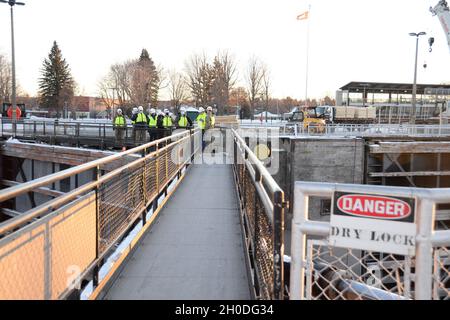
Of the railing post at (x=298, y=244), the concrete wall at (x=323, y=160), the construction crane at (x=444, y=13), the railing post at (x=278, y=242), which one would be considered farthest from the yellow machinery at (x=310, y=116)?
the railing post at (x=298, y=244)

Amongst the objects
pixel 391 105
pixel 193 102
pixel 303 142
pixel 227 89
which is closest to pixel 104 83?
pixel 193 102

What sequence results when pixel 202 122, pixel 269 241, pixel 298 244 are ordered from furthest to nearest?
pixel 202 122 → pixel 269 241 → pixel 298 244

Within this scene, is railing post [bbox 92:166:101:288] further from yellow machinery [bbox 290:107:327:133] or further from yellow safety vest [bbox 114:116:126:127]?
yellow machinery [bbox 290:107:327:133]

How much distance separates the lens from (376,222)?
2.08 metres

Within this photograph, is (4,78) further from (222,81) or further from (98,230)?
(98,230)

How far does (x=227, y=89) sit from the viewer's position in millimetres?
69938

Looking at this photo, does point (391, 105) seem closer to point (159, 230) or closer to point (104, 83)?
point (104, 83)

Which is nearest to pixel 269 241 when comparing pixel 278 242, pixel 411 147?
pixel 278 242

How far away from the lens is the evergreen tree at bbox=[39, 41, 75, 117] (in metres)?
79.0

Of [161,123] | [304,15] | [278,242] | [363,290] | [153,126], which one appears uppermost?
[304,15]

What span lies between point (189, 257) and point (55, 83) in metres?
81.1

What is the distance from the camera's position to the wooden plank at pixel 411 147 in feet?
86.9

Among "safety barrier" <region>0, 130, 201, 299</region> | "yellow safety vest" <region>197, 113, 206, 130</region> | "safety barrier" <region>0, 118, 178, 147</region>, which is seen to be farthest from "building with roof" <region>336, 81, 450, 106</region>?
"safety barrier" <region>0, 130, 201, 299</region>

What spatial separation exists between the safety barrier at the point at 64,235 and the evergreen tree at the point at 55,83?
7862 centimetres
